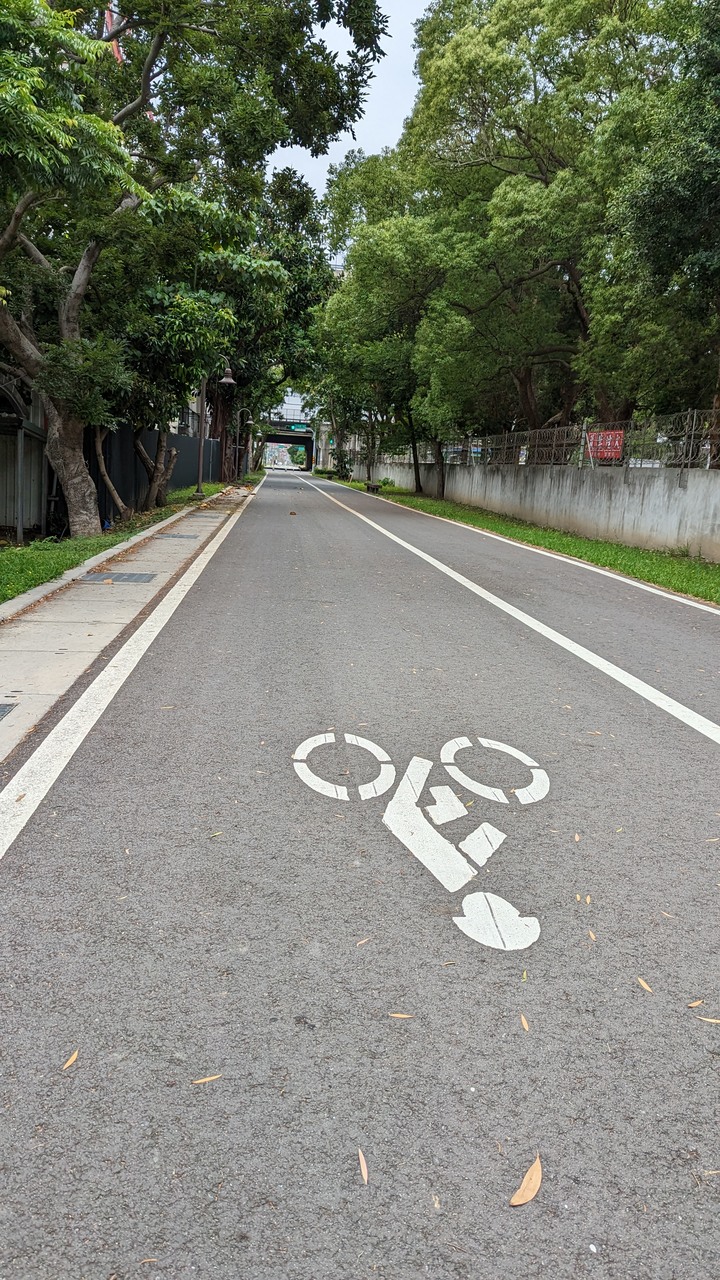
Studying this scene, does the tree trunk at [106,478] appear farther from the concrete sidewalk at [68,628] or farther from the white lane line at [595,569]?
the white lane line at [595,569]

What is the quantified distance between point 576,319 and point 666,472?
1326cm

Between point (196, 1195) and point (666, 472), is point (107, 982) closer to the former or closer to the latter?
point (196, 1195)

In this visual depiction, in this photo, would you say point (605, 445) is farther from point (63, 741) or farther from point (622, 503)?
point (63, 741)

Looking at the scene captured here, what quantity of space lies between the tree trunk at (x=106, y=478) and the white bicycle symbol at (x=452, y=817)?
46.5ft

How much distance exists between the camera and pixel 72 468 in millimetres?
16094

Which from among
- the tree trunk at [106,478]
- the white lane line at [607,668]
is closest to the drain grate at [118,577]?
the white lane line at [607,668]

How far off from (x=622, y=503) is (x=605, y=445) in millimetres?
1745

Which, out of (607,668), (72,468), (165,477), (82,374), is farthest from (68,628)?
(165,477)

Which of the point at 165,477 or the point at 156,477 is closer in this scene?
the point at 156,477

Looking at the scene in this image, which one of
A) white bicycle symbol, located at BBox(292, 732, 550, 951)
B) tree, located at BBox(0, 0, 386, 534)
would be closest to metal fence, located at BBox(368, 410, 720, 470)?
tree, located at BBox(0, 0, 386, 534)

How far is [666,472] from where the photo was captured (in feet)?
60.3

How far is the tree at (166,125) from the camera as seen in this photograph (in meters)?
14.5

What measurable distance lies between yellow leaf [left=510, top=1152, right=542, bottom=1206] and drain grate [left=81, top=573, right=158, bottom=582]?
31.0 ft

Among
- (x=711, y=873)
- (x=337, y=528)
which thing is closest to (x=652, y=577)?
(x=337, y=528)
